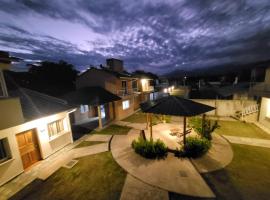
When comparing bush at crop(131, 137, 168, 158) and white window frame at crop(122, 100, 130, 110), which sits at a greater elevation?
white window frame at crop(122, 100, 130, 110)

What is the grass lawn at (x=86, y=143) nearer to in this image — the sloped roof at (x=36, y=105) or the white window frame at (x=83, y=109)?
the sloped roof at (x=36, y=105)

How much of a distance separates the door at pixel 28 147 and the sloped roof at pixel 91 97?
21.3ft

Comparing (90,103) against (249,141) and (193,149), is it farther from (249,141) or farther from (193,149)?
(249,141)

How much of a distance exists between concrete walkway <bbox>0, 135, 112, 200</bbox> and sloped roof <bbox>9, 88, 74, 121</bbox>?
3.07m

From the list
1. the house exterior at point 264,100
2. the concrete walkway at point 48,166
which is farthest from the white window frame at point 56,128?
the house exterior at point 264,100

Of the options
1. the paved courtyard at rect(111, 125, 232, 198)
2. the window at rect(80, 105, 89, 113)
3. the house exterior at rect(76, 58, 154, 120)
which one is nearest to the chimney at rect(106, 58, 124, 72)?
the house exterior at rect(76, 58, 154, 120)

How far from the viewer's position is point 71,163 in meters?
8.73

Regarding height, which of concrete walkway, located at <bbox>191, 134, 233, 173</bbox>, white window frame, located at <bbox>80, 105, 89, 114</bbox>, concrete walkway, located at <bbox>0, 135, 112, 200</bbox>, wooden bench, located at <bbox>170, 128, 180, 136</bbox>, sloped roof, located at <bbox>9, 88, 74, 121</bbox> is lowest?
concrete walkway, located at <bbox>191, 134, 233, 173</bbox>

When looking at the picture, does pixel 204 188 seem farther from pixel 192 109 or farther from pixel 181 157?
pixel 192 109

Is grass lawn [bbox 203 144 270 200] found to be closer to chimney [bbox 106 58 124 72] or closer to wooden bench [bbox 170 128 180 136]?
wooden bench [bbox 170 128 180 136]

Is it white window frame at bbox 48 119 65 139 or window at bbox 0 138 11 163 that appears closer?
window at bbox 0 138 11 163

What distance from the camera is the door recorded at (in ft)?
26.5

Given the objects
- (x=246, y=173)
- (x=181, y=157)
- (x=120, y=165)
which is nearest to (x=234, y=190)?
(x=246, y=173)

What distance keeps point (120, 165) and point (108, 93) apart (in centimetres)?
1093
